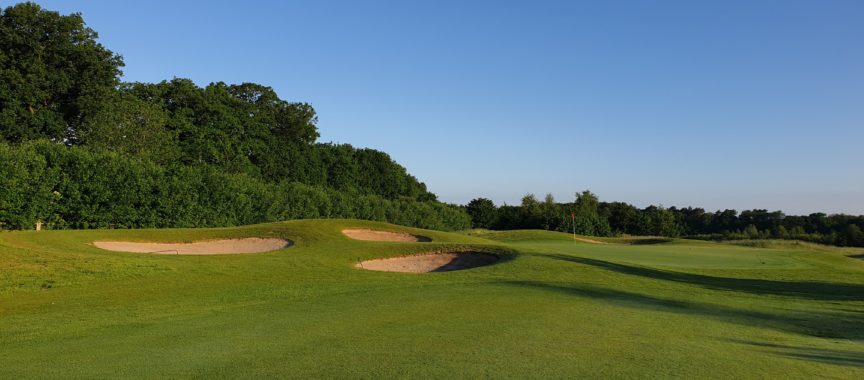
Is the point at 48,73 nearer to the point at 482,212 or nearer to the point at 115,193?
the point at 115,193

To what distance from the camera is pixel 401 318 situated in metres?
9.14

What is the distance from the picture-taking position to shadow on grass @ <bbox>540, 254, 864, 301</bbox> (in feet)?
48.5

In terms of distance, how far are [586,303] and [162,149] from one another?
41.0 metres

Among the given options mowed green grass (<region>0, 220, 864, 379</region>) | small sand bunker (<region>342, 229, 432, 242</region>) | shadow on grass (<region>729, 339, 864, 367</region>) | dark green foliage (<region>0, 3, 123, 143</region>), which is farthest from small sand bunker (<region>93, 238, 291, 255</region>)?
dark green foliage (<region>0, 3, 123, 143</region>)

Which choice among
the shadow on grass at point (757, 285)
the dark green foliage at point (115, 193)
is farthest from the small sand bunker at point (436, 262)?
the dark green foliage at point (115, 193)

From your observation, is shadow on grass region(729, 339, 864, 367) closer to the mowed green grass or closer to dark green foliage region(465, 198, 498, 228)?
the mowed green grass

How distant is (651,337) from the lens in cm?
786

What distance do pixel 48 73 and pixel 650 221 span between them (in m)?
78.0

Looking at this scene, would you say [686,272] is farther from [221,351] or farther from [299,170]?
[299,170]

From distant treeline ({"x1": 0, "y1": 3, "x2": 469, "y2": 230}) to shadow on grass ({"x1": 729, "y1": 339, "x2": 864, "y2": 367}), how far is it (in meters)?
27.0

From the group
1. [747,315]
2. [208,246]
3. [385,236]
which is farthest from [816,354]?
[385,236]

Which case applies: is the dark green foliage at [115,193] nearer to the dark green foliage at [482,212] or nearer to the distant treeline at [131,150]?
the distant treeline at [131,150]

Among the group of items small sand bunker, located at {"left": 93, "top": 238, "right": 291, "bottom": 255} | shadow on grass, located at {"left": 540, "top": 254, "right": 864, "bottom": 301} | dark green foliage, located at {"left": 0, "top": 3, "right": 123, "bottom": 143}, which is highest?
dark green foliage, located at {"left": 0, "top": 3, "right": 123, "bottom": 143}

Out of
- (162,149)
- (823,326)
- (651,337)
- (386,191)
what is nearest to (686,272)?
(823,326)
